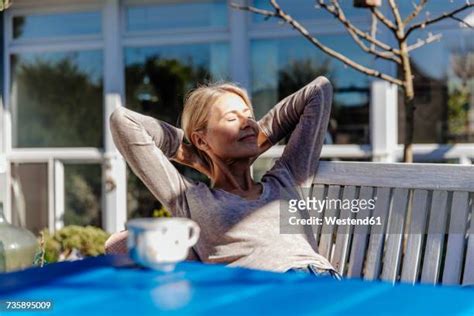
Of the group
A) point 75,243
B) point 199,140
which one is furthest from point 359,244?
point 75,243

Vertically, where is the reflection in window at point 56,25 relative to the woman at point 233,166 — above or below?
above

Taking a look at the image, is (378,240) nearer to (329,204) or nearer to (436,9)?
(329,204)

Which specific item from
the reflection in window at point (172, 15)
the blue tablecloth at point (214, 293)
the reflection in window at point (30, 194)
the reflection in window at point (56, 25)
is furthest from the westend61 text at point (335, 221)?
the reflection in window at point (30, 194)

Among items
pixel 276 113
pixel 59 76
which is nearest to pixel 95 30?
pixel 59 76

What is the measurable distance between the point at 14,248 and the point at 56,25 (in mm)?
2882

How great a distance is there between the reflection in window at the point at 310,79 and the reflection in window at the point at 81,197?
4.13 feet

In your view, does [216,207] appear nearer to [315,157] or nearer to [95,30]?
[315,157]

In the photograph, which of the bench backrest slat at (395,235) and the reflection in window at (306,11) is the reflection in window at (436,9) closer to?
the reflection in window at (306,11)

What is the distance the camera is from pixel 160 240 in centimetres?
129

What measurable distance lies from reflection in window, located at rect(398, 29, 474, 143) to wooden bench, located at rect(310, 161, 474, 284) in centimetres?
229

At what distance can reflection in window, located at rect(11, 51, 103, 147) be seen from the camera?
484cm

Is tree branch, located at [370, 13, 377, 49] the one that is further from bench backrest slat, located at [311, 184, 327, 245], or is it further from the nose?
the nose

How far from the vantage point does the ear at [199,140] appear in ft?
7.25

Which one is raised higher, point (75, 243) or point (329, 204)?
point (329, 204)
